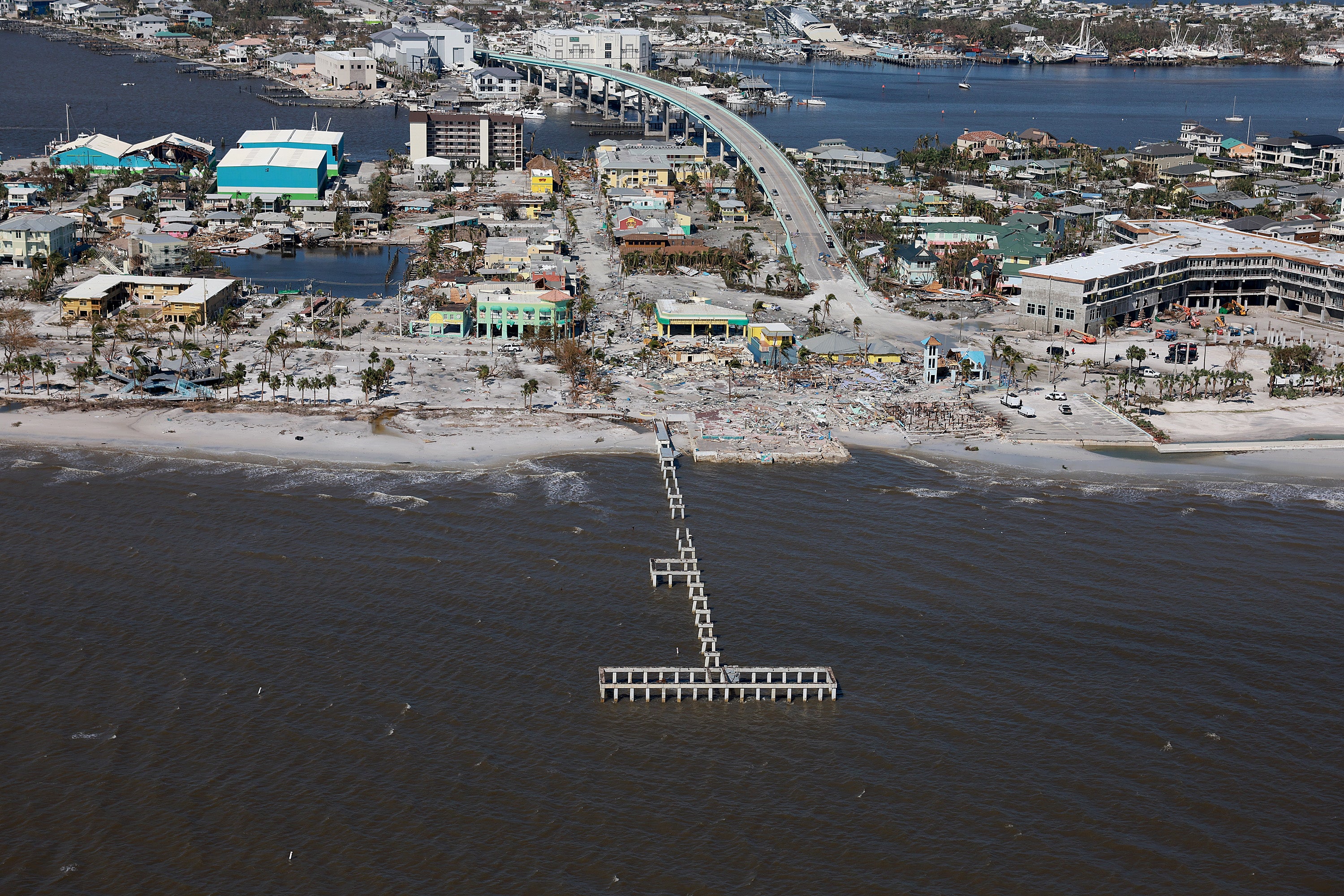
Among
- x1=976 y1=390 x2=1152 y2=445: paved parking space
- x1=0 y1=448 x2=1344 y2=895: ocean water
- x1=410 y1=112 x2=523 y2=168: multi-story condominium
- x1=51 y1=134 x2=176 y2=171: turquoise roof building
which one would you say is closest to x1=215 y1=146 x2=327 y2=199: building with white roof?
x1=51 y1=134 x2=176 y2=171: turquoise roof building

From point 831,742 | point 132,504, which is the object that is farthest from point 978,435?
point 132,504

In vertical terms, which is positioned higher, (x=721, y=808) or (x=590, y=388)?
(x=590, y=388)

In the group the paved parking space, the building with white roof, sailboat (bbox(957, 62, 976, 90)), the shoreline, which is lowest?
the shoreline

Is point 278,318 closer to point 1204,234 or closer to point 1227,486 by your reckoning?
point 1227,486

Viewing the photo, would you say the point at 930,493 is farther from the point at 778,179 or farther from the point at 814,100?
the point at 814,100

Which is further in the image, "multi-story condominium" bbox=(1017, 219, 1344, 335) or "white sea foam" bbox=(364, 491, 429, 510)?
"multi-story condominium" bbox=(1017, 219, 1344, 335)

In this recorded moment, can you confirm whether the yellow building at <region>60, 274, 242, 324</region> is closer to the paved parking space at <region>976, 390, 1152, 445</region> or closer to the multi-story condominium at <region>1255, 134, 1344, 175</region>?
the paved parking space at <region>976, 390, 1152, 445</region>

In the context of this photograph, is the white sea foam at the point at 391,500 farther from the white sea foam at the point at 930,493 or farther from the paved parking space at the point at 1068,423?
the paved parking space at the point at 1068,423

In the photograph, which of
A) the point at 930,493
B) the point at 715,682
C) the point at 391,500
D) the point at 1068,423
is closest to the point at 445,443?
the point at 391,500
